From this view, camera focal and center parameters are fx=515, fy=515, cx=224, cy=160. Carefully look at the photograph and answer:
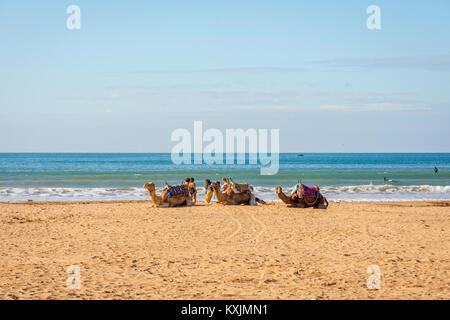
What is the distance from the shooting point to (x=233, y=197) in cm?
1988

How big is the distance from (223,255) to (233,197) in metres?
9.69

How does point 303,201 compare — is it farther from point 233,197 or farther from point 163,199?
point 163,199

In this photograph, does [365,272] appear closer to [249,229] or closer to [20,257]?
[249,229]

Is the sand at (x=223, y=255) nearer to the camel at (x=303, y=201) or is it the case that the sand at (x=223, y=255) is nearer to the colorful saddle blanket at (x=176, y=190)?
the camel at (x=303, y=201)

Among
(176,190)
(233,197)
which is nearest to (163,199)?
(176,190)

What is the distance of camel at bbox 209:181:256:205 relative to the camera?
1986 centimetres

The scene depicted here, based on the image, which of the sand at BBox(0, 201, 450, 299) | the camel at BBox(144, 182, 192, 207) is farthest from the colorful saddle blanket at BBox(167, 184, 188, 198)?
the sand at BBox(0, 201, 450, 299)

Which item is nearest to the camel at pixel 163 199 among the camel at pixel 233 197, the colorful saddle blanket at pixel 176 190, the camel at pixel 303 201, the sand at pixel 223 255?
the colorful saddle blanket at pixel 176 190

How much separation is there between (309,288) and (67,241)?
20.5 feet

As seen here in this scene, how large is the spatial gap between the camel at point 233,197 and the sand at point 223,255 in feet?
9.48

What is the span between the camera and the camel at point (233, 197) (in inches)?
782

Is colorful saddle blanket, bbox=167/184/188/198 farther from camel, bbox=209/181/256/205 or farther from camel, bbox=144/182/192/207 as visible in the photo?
camel, bbox=209/181/256/205

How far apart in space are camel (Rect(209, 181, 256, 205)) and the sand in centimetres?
289

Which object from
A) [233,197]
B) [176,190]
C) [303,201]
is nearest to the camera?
[303,201]
